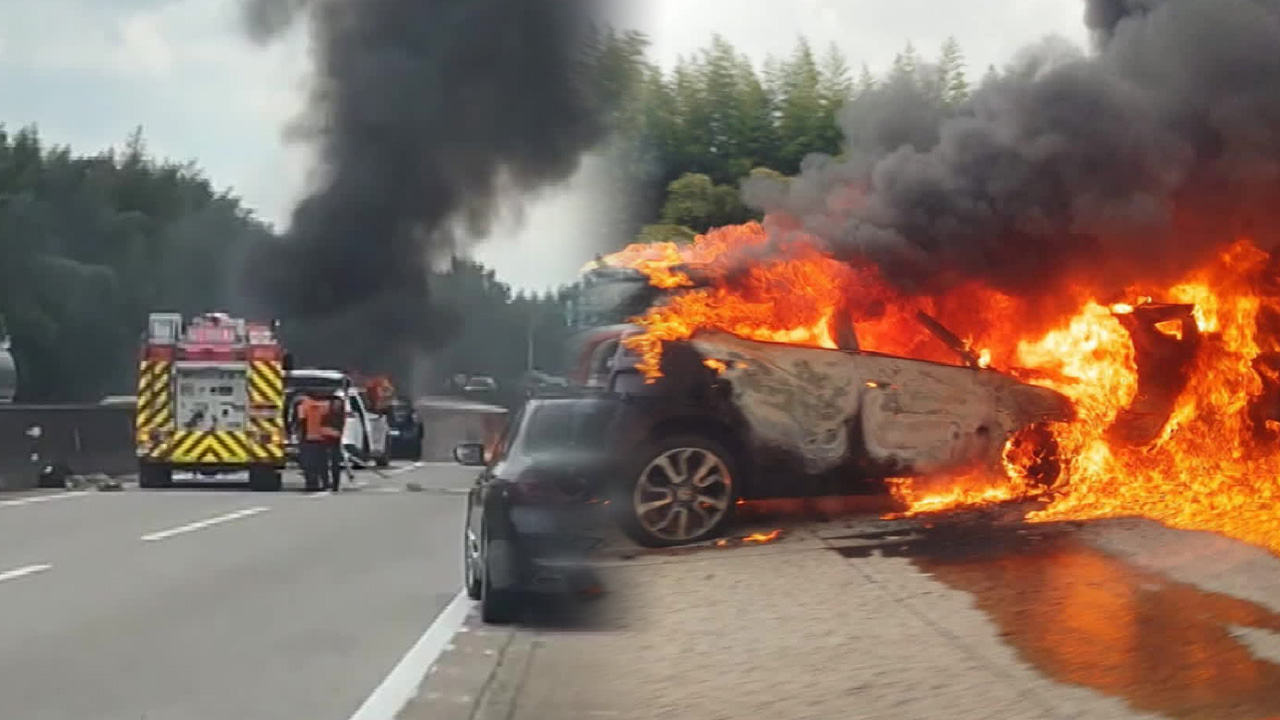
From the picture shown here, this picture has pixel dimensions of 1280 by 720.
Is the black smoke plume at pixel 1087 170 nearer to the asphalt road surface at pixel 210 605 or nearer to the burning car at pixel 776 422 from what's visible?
the burning car at pixel 776 422

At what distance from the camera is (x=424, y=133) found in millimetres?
18438

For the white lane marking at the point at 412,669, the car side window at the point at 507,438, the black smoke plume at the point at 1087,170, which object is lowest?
the white lane marking at the point at 412,669

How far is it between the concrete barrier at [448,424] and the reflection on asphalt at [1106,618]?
26.2ft

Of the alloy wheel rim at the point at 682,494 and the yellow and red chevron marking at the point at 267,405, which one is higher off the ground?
the yellow and red chevron marking at the point at 267,405

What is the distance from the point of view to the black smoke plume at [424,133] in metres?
11.7

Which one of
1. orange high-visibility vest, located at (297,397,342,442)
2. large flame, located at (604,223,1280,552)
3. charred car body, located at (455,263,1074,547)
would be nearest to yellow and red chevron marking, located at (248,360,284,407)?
orange high-visibility vest, located at (297,397,342,442)

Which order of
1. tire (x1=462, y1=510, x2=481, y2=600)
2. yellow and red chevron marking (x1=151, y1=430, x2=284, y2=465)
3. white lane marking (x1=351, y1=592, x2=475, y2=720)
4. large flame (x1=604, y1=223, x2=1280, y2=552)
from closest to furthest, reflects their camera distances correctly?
white lane marking (x1=351, y1=592, x2=475, y2=720)
tire (x1=462, y1=510, x2=481, y2=600)
large flame (x1=604, y1=223, x2=1280, y2=552)
yellow and red chevron marking (x1=151, y1=430, x2=284, y2=465)

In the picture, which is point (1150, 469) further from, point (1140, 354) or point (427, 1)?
point (427, 1)

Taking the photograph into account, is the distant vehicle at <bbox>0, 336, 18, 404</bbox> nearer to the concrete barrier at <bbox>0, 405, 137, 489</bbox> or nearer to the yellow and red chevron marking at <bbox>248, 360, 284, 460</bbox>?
the concrete barrier at <bbox>0, 405, 137, 489</bbox>

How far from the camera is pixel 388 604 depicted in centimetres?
1123

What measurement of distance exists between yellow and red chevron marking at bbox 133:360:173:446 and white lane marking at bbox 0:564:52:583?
456 inches

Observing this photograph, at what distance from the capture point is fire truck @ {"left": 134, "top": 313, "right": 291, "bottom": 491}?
2441 cm

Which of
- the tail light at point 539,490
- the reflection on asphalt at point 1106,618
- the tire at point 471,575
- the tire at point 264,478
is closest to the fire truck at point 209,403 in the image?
the tire at point 264,478

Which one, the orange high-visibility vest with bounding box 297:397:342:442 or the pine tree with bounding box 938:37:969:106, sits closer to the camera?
the pine tree with bounding box 938:37:969:106
